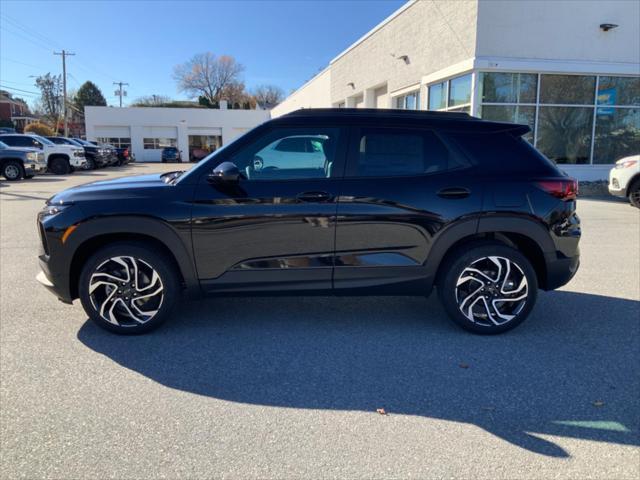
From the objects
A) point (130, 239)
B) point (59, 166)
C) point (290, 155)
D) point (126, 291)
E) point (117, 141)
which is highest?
point (117, 141)

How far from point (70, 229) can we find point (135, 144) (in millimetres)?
48486

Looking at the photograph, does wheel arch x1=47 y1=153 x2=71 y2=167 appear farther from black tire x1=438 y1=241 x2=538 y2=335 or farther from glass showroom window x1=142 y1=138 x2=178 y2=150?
glass showroom window x1=142 y1=138 x2=178 y2=150

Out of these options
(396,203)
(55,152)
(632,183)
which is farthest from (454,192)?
(55,152)

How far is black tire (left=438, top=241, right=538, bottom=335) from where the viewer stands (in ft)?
13.3

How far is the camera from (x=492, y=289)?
4117mm

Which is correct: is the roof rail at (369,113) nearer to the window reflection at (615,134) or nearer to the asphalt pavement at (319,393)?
the asphalt pavement at (319,393)

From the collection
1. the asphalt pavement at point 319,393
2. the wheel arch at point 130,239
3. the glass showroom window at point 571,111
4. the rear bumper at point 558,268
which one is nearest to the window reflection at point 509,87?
the glass showroom window at point 571,111

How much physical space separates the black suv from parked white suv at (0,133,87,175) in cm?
2117

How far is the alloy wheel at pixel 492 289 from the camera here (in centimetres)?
409

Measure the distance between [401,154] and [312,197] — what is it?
33.8 inches

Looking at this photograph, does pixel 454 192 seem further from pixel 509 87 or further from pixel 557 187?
pixel 509 87

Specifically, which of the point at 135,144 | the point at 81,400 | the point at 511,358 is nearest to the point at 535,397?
the point at 511,358

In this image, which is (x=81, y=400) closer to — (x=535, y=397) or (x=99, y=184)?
(x=99, y=184)

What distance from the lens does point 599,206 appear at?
12258 mm
